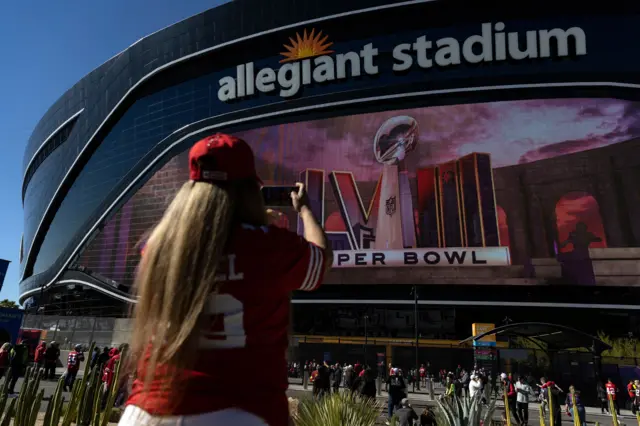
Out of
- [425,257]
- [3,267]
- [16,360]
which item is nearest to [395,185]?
[425,257]

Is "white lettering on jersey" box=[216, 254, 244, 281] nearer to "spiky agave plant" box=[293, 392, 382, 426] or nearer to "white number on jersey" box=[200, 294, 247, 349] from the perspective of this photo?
"white number on jersey" box=[200, 294, 247, 349]

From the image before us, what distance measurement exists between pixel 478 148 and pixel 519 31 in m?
7.25

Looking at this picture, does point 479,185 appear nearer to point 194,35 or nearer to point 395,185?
point 395,185

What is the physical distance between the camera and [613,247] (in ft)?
83.1

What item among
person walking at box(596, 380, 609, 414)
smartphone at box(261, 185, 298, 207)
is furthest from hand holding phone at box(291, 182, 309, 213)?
person walking at box(596, 380, 609, 414)

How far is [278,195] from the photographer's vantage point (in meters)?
1.85

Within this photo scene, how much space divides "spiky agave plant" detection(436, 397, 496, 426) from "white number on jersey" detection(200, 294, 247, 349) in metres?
4.78

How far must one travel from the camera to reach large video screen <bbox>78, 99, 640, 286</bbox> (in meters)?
25.8

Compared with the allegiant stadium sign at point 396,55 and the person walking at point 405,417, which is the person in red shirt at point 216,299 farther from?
the allegiant stadium sign at point 396,55

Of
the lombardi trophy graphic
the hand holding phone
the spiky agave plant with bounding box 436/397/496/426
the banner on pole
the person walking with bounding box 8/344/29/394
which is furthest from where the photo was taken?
the lombardi trophy graphic

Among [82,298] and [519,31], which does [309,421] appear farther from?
[82,298]

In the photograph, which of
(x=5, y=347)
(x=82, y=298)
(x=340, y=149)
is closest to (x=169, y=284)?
(x=5, y=347)

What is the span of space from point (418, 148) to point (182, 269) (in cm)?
2928

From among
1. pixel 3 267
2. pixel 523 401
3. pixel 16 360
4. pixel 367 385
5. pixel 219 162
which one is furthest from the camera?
pixel 523 401
